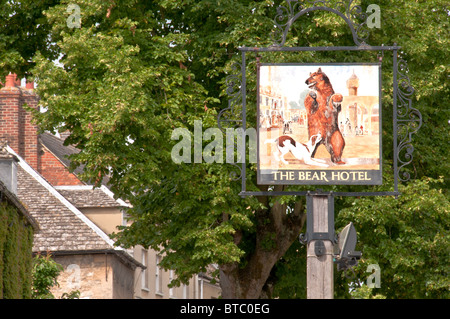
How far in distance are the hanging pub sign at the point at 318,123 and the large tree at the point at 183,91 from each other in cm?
572

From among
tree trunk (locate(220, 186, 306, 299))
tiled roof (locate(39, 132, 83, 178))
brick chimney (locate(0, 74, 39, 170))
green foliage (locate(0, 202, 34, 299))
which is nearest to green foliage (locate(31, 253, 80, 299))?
green foliage (locate(0, 202, 34, 299))

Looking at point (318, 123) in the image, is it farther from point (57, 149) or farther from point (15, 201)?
point (57, 149)

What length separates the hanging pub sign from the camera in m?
14.2

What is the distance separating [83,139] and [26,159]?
19561 mm

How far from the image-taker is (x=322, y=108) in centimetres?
1451

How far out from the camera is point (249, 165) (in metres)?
21.9

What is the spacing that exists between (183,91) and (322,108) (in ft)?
27.0

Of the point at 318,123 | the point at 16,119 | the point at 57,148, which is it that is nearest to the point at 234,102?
the point at 318,123

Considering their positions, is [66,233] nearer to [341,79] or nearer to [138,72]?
[138,72]

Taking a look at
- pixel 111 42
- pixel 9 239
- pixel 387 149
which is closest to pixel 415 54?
pixel 387 149

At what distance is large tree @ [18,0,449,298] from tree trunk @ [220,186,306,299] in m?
0.50

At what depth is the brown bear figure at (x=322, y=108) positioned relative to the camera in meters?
14.4

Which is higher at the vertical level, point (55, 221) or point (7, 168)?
point (7, 168)

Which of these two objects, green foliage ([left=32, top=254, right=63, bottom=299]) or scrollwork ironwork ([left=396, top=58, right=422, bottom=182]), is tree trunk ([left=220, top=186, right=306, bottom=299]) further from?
green foliage ([left=32, top=254, right=63, bottom=299])
